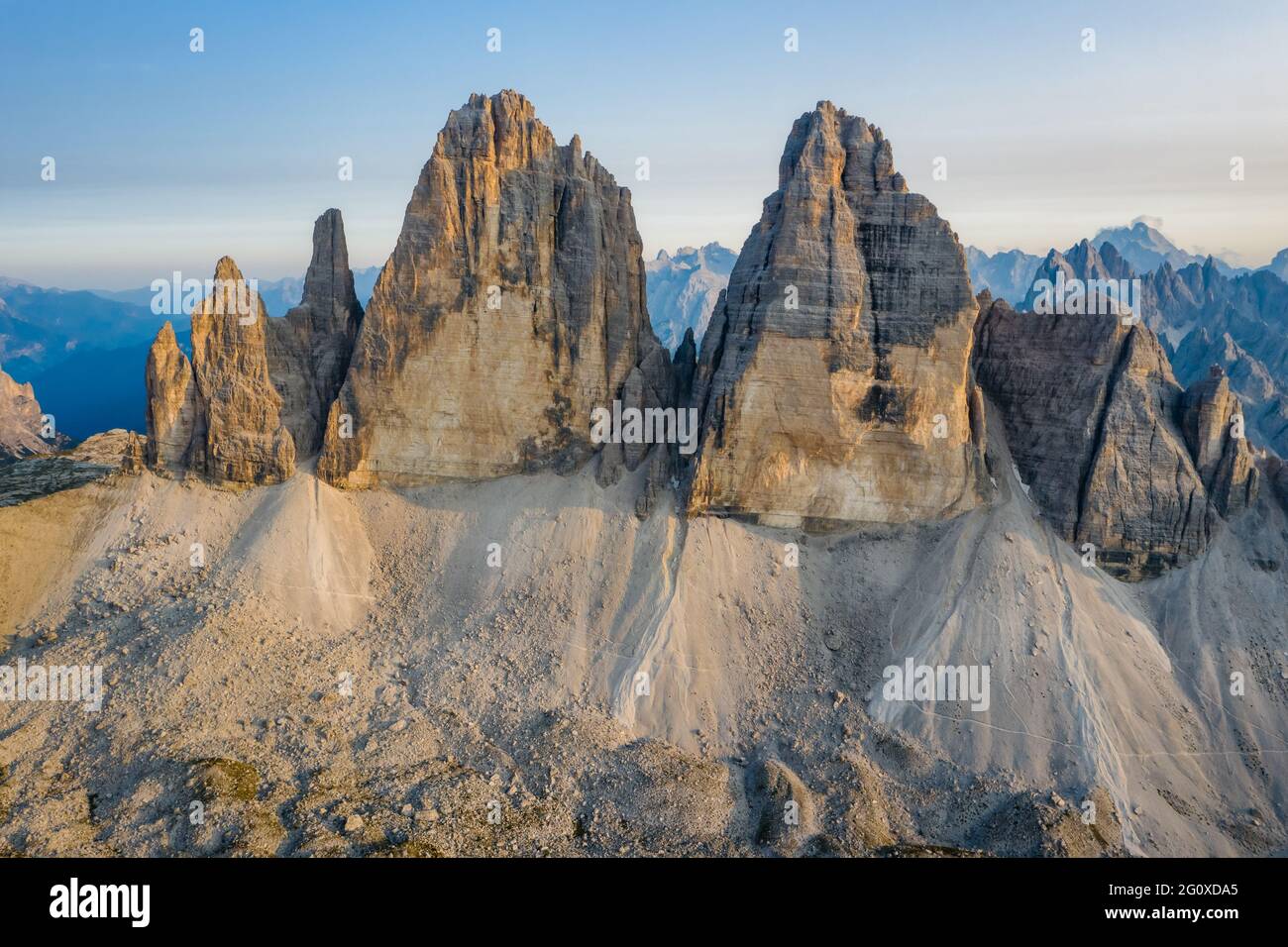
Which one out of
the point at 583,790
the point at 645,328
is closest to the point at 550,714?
the point at 583,790

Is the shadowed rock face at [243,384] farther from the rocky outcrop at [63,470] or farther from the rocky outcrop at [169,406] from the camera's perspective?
the rocky outcrop at [63,470]

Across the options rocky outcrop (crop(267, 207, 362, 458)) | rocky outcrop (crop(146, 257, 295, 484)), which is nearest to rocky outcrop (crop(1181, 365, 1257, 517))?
rocky outcrop (crop(267, 207, 362, 458))

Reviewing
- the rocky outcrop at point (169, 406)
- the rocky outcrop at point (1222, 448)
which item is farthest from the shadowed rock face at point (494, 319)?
the rocky outcrop at point (1222, 448)

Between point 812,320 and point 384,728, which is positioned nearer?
point 384,728

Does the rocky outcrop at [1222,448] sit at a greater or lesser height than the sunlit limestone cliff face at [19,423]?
lesser

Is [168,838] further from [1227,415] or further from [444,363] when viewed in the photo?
[1227,415]

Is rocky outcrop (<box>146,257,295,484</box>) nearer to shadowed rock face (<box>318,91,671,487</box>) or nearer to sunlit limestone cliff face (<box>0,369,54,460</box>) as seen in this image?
shadowed rock face (<box>318,91,671,487</box>)

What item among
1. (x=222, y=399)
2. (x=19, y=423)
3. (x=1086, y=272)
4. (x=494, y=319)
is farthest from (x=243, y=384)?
(x=1086, y=272)
